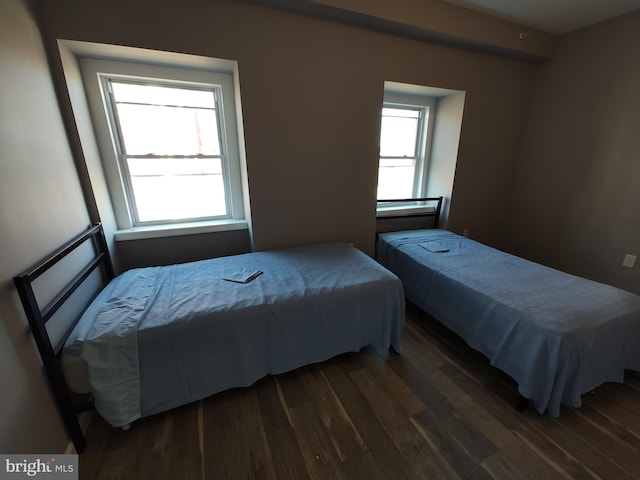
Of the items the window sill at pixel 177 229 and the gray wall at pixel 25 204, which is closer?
the gray wall at pixel 25 204

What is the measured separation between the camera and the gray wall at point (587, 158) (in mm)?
2160

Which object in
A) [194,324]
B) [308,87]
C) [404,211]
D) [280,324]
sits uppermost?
[308,87]

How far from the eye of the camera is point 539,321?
4.40 ft

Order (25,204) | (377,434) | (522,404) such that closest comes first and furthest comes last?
(25,204)
(377,434)
(522,404)

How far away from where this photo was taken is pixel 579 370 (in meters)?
1.27

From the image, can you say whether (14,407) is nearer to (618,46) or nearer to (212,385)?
(212,385)

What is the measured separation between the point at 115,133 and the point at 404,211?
2.61 meters

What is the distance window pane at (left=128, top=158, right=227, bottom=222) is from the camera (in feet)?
6.55

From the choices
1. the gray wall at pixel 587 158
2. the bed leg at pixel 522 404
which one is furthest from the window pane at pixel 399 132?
the bed leg at pixel 522 404

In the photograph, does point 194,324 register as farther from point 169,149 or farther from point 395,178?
point 395,178

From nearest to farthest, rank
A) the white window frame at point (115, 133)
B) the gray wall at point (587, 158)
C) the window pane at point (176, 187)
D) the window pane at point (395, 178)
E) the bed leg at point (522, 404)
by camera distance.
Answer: the bed leg at point (522, 404) → the white window frame at point (115, 133) → the window pane at point (176, 187) → the gray wall at point (587, 158) → the window pane at point (395, 178)

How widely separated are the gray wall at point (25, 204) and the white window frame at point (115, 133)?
34 centimetres

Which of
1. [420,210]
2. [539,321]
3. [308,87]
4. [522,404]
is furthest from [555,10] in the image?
[522,404]

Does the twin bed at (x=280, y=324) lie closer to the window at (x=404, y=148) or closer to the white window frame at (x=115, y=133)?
the white window frame at (x=115, y=133)
